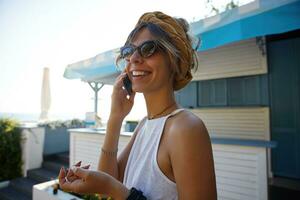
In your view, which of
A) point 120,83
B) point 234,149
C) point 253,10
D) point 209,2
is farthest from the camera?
point 209,2

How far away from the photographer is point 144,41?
3.16 feet

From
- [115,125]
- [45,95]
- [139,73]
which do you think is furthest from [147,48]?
[45,95]

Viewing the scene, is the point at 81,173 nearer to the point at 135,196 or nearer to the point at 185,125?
the point at 135,196

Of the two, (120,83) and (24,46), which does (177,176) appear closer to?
(120,83)

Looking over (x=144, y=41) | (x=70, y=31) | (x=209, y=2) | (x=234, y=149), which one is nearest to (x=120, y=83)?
(x=144, y=41)

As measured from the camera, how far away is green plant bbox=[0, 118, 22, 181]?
6.27 m

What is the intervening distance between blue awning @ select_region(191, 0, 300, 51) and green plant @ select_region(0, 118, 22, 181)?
628 cm

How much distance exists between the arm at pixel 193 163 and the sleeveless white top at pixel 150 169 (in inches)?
3.8

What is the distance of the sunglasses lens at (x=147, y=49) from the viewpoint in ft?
3.06

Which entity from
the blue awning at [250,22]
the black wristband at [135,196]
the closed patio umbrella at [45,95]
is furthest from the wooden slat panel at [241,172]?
the closed patio umbrella at [45,95]

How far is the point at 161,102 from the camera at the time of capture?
1018mm

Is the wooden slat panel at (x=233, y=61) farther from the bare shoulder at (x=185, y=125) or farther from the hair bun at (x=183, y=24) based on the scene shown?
the bare shoulder at (x=185, y=125)

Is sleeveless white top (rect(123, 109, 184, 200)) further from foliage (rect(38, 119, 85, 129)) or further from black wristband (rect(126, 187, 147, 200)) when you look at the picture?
foliage (rect(38, 119, 85, 129))

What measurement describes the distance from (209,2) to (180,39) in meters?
8.12
